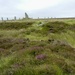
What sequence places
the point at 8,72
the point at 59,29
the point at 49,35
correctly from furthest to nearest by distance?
the point at 59,29
the point at 49,35
the point at 8,72

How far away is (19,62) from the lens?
18.2 meters

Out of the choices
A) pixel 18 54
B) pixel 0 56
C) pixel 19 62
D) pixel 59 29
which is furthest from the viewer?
pixel 59 29

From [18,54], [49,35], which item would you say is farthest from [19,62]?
[49,35]

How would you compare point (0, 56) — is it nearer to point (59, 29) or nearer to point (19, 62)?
point (19, 62)

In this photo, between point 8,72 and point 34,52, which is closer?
point 8,72

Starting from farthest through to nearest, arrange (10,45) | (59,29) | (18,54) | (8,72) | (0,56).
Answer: (59,29), (10,45), (0,56), (18,54), (8,72)

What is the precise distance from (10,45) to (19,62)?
828 centimetres

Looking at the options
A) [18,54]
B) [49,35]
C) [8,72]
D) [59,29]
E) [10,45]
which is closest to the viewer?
[8,72]

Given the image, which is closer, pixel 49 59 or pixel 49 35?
pixel 49 59

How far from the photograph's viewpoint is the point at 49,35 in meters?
38.1

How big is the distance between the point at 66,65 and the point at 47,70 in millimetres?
2104

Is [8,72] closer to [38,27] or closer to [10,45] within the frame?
[10,45]

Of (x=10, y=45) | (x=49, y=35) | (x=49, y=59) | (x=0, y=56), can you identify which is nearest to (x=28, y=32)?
(x=49, y=35)

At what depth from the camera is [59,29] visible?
139 ft
